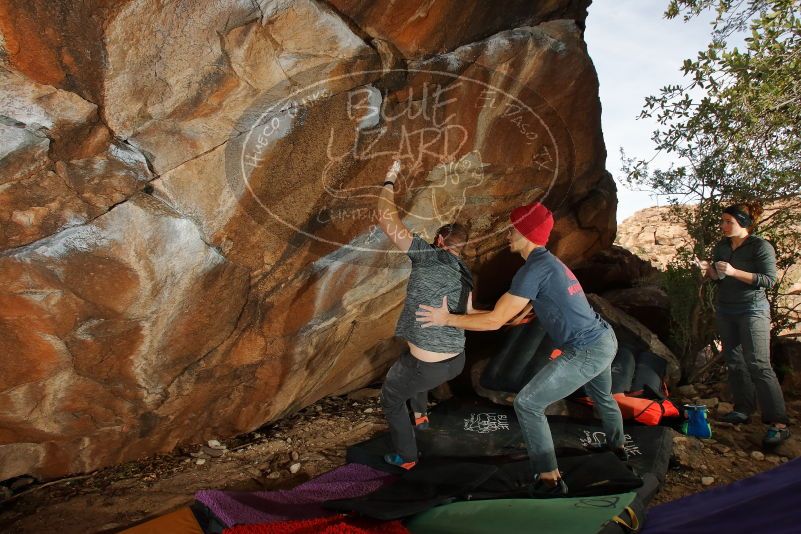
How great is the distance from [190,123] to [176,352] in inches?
65.2

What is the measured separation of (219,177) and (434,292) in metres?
1.58

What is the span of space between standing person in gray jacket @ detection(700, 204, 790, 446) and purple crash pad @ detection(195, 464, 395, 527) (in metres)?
3.07

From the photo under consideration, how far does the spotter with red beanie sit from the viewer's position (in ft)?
10.1

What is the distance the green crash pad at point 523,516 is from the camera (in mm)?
2428

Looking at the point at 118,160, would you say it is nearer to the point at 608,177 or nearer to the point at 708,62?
the point at 708,62

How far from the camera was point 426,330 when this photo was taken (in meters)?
3.33

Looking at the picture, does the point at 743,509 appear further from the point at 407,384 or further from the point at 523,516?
the point at 407,384

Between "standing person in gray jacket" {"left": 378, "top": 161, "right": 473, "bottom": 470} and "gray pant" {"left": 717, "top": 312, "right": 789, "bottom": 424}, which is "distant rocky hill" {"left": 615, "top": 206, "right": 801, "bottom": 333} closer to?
"gray pant" {"left": 717, "top": 312, "right": 789, "bottom": 424}

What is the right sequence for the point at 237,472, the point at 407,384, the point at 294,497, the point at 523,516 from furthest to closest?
the point at 237,472
the point at 407,384
the point at 294,497
the point at 523,516

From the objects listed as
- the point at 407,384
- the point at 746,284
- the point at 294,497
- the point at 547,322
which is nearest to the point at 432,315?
the point at 407,384

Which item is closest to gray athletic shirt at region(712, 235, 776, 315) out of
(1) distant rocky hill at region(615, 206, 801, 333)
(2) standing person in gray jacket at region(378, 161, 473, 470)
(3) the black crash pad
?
(3) the black crash pad

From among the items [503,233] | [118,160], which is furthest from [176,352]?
[503,233]

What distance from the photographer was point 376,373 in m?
5.95

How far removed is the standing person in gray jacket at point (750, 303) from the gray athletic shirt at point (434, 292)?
213 centimetres
